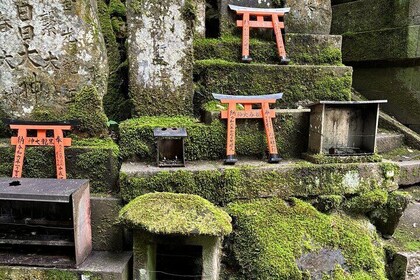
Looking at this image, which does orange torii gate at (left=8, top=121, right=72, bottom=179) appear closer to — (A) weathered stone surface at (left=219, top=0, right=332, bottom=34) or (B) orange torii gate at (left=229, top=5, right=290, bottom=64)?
(B) orange torii gate at (left=229, top=5, right=290, bottom=64)

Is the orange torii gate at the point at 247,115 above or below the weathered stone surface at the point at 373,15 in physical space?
below

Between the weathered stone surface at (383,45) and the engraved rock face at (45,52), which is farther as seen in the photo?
the weathered stone surface at (383,45)

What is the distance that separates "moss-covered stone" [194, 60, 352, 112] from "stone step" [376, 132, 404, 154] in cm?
144

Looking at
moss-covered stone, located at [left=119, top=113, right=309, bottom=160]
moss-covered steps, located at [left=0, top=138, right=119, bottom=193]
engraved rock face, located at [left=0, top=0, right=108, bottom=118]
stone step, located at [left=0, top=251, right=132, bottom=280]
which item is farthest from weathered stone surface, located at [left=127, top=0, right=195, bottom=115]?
stone step, located at [left=0, top=251, right=132, bottom=280]

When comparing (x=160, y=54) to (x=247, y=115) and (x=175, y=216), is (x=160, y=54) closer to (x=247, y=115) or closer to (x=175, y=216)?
(x=247, y=115)

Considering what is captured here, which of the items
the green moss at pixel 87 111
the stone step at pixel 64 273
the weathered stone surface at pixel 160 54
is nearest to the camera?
the stone step at pixel 64 273

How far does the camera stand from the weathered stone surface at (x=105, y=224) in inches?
157

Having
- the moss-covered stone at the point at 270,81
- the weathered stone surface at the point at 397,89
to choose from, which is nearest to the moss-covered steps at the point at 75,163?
the moss-covered stone at the point at 270,81

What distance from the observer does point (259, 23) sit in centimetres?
605

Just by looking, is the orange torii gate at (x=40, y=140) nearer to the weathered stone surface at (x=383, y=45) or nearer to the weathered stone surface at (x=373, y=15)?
the weathered stone surface at (x=383, y=45)

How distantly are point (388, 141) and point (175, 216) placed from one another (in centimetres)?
519

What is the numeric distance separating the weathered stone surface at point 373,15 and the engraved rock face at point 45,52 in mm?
6833

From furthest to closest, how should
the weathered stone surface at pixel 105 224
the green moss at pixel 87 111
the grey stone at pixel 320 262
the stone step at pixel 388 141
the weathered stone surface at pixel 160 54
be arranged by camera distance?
the stone step at pixel 388 141, the weathered stone surface at pixel 160 54, the green moss at pixel 87 111, the weathered stone surface at pixel 105 224, the grey stone at pixel 320 262

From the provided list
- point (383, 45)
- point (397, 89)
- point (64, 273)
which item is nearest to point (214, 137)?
point (64, 273)
